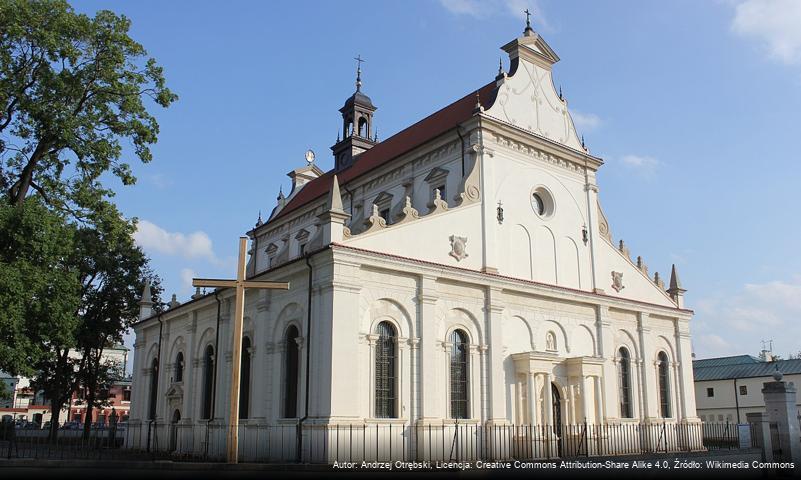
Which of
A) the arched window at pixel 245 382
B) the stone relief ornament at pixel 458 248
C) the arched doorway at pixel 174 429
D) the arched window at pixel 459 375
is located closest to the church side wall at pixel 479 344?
the arched window at pixel 459 375

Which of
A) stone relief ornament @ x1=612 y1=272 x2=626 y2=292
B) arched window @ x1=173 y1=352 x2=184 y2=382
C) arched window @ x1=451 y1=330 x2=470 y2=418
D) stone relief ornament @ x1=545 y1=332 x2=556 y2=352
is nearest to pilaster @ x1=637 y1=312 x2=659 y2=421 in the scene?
stone relief ornament @ x1=612 y1=272 x2=626 y2=292

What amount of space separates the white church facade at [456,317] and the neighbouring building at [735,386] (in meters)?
26.2

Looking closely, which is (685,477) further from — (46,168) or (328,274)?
(46,168)

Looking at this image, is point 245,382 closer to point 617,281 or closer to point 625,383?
point 625,383

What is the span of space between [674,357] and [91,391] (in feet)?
110

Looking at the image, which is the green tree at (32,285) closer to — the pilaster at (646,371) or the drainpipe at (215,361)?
the drainpipe at (215,361)

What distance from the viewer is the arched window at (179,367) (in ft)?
107

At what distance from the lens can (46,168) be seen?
953 inches

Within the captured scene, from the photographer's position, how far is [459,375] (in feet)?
79.6

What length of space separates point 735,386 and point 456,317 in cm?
4034

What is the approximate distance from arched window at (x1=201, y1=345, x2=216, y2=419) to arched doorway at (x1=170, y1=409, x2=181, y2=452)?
2159 mm

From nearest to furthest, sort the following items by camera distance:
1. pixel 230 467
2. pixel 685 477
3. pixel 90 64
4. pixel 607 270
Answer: pixel 685 477 → pixel 230 467 → pixel 90 64 → pixel 607 270

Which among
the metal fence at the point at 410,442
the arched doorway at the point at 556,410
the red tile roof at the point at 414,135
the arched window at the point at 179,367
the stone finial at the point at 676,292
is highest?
the red tile roof at the point at 414,135

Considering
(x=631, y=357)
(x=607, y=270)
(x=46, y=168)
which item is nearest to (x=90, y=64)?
(x=46, y=168)
